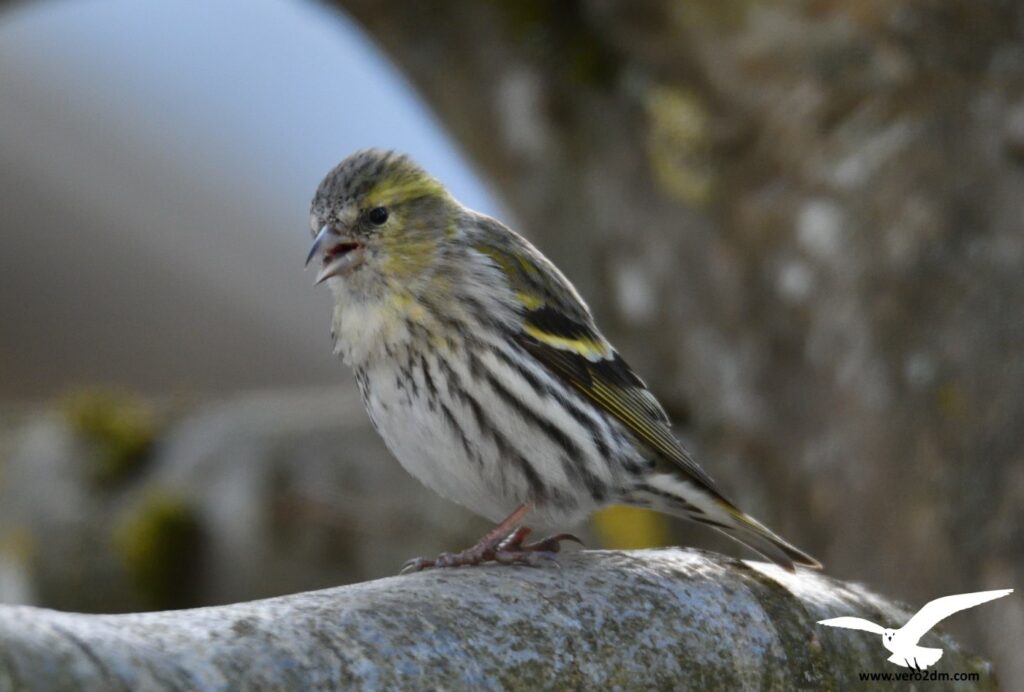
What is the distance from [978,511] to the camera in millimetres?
3971

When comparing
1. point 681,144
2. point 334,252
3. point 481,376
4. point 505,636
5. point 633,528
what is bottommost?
point 505,636

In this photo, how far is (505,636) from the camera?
2.02 m

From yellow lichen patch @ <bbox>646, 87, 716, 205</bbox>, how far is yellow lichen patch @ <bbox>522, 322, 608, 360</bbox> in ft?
5.80

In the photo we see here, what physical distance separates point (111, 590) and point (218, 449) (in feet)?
2.45

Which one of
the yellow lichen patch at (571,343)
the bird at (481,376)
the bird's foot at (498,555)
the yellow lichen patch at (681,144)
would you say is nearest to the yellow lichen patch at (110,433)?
the yellow lichen patch at (681,144)

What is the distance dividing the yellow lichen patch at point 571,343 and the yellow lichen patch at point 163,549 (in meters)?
2.94

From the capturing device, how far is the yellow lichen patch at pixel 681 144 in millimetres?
4762

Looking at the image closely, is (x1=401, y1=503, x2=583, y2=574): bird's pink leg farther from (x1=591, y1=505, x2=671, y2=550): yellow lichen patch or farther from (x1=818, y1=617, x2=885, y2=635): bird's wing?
(x1=591, y1=505, x2=671, y2=550): yellow lichen patch

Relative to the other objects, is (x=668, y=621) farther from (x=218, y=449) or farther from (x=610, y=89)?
(x=218, y=449)

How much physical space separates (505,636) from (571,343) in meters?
1.15

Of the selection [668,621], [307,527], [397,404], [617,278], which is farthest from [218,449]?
[668,621]

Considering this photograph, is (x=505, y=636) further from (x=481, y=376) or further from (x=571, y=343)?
(x=571, y=343)

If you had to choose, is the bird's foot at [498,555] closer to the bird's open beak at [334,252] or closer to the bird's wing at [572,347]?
the bird's wing at [572,347]

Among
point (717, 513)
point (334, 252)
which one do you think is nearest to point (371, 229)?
point (334, 252)
